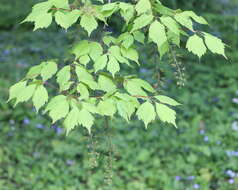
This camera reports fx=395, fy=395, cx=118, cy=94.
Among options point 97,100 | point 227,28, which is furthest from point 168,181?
point 227,28

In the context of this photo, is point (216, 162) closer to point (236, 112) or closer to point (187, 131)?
point (187, 131)

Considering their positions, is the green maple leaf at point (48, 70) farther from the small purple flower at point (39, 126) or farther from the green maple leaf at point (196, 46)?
the small purple flower at point (39, 126)

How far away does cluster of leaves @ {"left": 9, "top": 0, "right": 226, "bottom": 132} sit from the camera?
162 cm

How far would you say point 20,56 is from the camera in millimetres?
6445

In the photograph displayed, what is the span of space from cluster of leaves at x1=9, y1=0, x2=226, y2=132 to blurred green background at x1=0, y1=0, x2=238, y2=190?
1341mm

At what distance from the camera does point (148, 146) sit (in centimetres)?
430

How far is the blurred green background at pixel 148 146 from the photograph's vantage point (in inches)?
151

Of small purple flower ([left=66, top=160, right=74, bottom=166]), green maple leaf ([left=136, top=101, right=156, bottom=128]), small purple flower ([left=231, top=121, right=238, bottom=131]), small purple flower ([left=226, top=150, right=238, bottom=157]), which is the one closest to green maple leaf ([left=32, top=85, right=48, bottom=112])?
green maple leaf ([left=136, top=101, right=156, bottom=128])

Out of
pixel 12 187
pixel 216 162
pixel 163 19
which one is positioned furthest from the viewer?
pixel 216 162

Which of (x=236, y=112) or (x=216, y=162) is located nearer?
(x=216, y=162)

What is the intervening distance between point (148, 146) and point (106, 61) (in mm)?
2637

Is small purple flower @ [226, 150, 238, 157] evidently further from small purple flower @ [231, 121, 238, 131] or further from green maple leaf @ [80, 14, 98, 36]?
green maple leaf @ [80, 14, 98, 36]

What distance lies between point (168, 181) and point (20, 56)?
3.66m

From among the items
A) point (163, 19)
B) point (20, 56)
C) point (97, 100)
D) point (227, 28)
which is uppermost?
point (163, 19)
